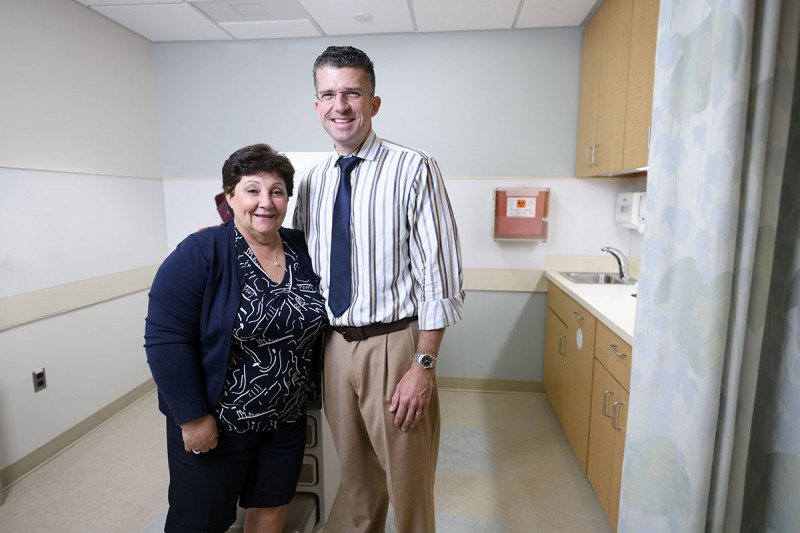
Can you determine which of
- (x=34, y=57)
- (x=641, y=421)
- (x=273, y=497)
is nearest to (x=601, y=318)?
(x=641, y=421)

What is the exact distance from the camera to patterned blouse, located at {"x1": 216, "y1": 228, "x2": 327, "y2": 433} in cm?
125

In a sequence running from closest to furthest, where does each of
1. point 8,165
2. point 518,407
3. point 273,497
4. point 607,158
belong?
point 273,497 < point 8,165 < point 607,158 < point 518,407

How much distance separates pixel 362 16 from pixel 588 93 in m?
1.40

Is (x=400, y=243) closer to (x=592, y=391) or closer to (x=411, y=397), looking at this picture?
(x=411, y=397)

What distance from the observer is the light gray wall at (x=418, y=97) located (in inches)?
115

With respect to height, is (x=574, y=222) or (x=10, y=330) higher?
(x=574, y=222)

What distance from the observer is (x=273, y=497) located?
56.3 inches

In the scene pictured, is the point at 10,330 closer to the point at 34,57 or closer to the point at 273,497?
the point at 34,57

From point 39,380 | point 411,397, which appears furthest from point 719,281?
point 39,380

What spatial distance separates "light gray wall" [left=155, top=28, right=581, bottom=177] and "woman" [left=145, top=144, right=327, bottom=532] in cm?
188

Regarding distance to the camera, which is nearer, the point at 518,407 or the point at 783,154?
the point at 783,154

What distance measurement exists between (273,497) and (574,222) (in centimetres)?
244

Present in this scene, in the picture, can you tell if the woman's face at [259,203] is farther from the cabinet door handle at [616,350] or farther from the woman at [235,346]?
the cabinet door handle at [616,350]

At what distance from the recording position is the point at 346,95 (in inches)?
51.7
